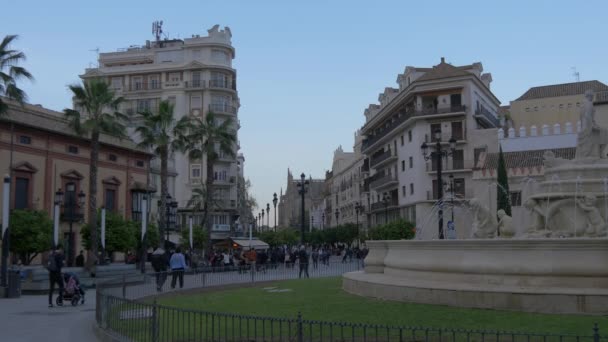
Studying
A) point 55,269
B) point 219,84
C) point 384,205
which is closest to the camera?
point 55,269

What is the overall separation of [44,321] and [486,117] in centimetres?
4953

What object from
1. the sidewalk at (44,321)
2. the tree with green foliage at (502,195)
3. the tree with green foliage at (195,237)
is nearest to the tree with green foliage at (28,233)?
the sidewalk at (44,321)

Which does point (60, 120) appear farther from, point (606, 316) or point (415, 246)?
point (606, 316)

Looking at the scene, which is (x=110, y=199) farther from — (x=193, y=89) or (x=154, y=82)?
(x=154, y=82)

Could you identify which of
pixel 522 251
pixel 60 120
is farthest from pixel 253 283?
pixel 60 120

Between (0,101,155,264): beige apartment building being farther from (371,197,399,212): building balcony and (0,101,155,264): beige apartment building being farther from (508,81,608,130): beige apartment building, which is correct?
(508,81,608,130): beige apartment building

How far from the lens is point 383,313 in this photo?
11.4 m

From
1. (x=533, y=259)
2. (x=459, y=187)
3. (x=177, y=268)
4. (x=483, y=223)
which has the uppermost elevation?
(x=459, y=187)

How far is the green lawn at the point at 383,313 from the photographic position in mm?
9648

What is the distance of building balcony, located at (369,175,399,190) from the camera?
2538 inches

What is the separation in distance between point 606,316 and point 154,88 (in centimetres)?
7045

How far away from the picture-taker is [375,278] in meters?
15.1

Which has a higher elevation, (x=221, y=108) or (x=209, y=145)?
(x=221, y=108)

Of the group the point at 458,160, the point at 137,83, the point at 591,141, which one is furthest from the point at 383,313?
the point at 137,83
